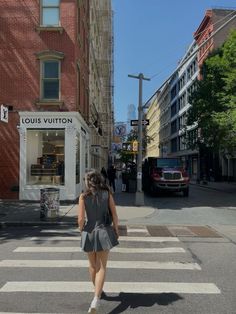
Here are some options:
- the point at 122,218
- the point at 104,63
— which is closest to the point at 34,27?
the point at 122,218

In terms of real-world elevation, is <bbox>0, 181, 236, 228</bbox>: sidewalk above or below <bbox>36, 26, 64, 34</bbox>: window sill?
below

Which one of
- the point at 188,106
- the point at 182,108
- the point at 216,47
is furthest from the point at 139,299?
the point at 182,108

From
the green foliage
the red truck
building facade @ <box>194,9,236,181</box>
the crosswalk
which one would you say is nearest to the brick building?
the red truck

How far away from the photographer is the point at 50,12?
25281 mm

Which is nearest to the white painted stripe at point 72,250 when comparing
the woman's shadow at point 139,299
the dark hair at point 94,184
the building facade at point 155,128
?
the woman's shadow at point 139,299

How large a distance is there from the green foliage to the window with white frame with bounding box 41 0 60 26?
12596mm

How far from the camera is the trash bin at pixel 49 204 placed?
1731cm

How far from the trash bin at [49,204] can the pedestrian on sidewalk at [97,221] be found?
10.7 m

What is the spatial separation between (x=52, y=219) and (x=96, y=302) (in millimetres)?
11137

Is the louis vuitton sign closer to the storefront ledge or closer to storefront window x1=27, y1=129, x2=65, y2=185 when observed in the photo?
storefront window x1=27, y1=129, x2=65, y2=185

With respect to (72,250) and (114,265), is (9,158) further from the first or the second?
(114,265)

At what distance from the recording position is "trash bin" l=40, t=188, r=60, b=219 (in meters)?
17.3

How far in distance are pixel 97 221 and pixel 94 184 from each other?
0.46m

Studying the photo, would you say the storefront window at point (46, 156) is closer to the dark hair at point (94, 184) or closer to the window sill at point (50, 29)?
the window sill at point (50, 29)
